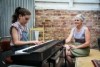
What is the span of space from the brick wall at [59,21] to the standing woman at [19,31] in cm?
350

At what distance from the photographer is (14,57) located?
1.79 metres

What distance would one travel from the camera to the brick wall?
653cm

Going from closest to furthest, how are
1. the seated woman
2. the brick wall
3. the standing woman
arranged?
the standing woman, the seated woman, the brick wall

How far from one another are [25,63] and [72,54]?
7.81 feet

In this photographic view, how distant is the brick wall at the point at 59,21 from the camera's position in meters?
6.53

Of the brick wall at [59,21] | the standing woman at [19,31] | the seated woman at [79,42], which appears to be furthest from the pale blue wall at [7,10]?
the standing woman at [19,31]

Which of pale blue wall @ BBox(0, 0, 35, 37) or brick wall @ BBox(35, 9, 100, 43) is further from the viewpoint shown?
brick wall @ BBox(35, 9, 100, 43)

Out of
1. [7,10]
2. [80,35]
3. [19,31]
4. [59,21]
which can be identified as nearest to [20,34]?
[19,31]

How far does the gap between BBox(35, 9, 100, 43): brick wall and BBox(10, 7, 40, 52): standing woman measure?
11.5 ft

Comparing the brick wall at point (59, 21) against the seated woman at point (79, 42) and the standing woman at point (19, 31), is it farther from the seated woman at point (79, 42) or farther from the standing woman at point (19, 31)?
the standing woman at point (19, 31)

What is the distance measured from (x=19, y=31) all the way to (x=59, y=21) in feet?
12.5

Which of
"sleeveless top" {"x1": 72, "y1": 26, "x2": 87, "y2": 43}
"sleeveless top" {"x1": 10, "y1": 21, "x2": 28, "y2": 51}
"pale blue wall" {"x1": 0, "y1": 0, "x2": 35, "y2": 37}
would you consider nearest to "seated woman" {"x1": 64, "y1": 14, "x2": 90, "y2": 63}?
"sleeveless top" {"x1": 72, "y1": 26, "x2": 87, "y2": 43}

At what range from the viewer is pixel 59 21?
21.5ft

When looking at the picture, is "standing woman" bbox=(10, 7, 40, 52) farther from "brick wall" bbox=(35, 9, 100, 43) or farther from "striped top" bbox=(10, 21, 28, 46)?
"brick wall" bbox=(35, 9, 100, 43)
